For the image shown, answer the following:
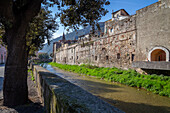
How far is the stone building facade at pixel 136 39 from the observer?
10922 mm

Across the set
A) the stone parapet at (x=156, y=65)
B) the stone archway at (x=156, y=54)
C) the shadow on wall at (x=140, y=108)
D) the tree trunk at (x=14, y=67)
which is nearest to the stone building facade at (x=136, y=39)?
the stone archway at (x=156, y=54)

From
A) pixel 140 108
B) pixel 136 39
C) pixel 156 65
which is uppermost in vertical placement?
pixel 136 39

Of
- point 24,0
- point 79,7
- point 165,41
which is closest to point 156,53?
point 165,41

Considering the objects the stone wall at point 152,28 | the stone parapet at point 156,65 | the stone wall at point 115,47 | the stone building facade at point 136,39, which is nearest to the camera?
the stone parapet at point 156,65

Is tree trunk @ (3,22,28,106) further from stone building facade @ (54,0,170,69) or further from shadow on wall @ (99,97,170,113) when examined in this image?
stone building facade @ (54,0,170,69)

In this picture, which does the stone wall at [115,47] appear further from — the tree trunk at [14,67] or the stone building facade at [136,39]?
the tree trunk at [14,67]

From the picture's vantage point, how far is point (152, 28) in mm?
11672

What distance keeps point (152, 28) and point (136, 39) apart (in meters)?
2.00

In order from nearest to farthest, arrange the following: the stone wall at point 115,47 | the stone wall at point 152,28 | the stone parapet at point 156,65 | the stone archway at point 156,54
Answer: the stone parapet at point 156,65 < the stone wall at point 152,28 < the stone archway at point 156,54 < the stone wall at point 115,47

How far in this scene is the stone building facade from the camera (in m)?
10.9

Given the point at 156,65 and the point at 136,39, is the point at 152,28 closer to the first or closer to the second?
the point at 136,39

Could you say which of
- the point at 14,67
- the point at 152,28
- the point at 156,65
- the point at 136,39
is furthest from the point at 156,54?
the point at 14,67

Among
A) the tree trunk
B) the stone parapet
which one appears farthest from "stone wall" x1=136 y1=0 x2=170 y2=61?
the tree trunk

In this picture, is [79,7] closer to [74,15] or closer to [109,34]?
[74,15]
